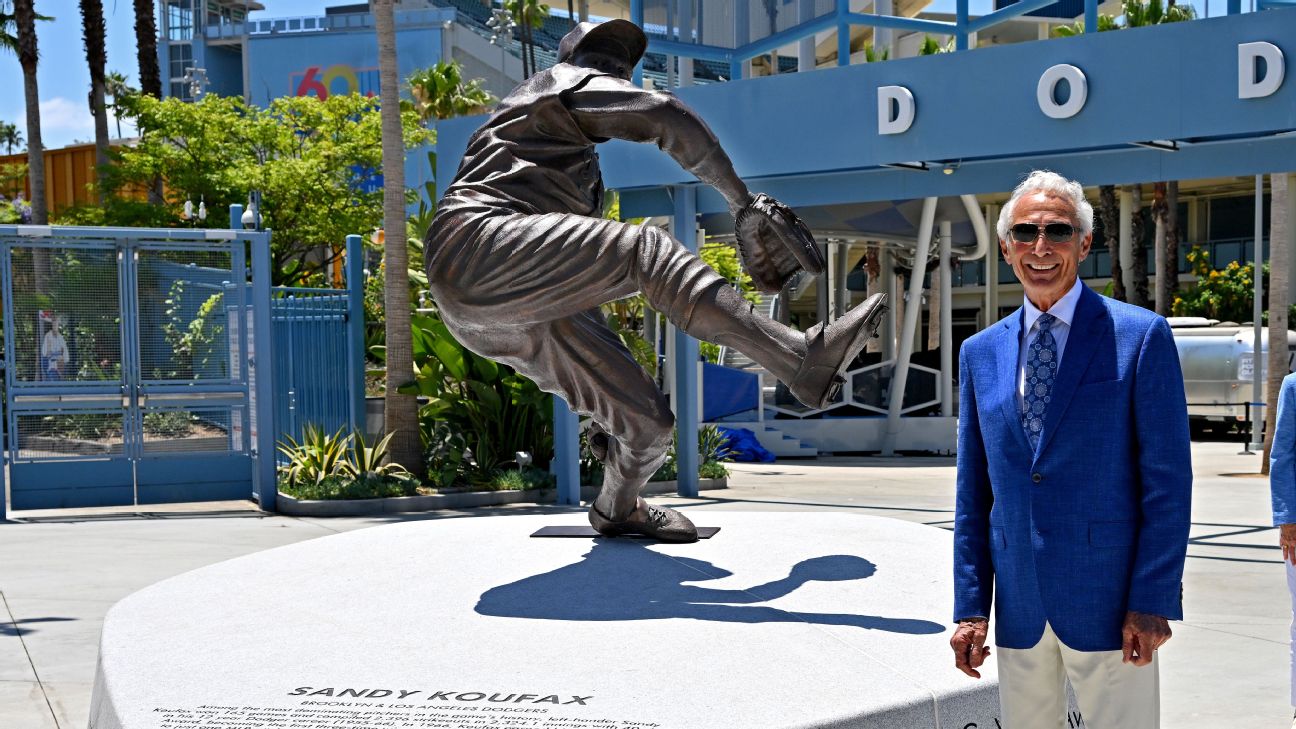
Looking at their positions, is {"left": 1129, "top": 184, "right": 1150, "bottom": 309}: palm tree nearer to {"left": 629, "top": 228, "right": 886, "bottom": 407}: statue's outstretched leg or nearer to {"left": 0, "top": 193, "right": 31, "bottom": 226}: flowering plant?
{"left": 0, "top": 193, "right": 31, "bottom": 226}: flowering plant

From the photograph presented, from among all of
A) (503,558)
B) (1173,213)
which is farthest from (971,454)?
(1173,213)

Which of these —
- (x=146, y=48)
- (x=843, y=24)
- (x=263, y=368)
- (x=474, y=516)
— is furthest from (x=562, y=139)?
(x=146, y=48)

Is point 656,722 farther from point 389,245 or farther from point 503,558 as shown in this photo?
point 389,245

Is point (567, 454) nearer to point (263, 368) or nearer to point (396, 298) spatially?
point (396, 298)

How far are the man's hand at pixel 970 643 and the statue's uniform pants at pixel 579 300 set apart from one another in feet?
5.94

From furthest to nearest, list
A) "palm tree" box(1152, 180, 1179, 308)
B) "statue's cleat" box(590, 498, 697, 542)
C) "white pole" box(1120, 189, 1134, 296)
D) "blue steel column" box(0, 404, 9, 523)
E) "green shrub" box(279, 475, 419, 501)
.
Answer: "white pole" box(1120, 189, 1134, 296), "palm tree" box(1152, 180, 1179, 308), "green shrub" box(279, 475, 419, 501), "blue steel column" box(0, 404, 9, 523), "statue's cleat" box(590, 498, 697, 542)

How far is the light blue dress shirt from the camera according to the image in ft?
8.79

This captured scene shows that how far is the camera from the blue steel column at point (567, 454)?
501 inches

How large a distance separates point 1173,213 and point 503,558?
33727mm

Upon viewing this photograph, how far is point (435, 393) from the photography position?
1438 cm

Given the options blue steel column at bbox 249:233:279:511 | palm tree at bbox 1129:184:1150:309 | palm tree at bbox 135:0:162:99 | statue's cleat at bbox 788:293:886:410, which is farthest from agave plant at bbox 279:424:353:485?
palm tree at bbox 1129:184:1150:309

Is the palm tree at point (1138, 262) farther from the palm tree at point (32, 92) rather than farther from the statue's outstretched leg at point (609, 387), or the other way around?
the statue's outstretched leg at point (609, 387)

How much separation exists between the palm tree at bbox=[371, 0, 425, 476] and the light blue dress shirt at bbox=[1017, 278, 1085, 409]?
11.6 metres

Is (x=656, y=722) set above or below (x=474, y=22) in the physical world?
below
